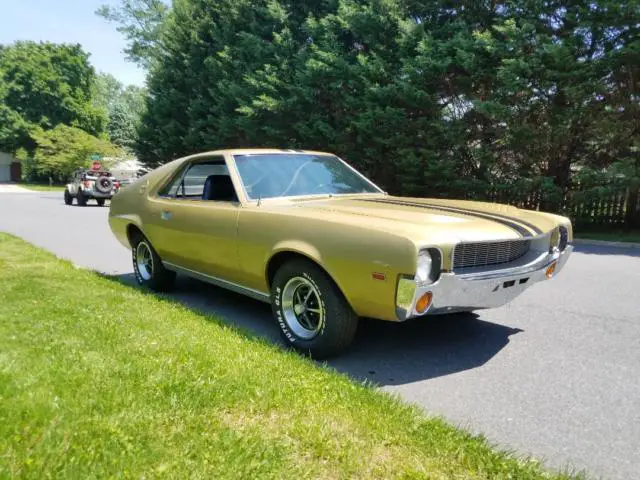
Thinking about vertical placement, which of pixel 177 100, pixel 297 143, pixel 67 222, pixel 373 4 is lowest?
pixel 67 222

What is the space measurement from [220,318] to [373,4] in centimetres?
1493

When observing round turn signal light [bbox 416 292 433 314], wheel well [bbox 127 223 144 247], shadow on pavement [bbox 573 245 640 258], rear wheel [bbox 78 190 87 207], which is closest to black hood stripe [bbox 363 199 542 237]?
round turn signal light [bbox 416 292 433 314]

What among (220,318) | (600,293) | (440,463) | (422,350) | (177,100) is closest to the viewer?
(440,463)

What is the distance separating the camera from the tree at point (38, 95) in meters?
50.4

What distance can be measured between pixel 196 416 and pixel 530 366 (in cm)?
240

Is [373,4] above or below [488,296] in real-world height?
above

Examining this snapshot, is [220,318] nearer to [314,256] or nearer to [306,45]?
[314,256]

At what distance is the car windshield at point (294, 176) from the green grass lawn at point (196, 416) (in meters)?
1.34

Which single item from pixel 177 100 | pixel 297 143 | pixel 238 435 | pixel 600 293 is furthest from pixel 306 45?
pixel 238 435

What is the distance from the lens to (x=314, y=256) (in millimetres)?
3646

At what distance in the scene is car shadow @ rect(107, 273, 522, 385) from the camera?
3.71m

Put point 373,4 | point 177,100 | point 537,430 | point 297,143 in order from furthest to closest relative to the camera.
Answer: point 177,100, point 297,143, point 373,4, point 537,430

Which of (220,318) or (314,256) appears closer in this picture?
(314,256)

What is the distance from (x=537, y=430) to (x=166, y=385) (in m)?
2.06
